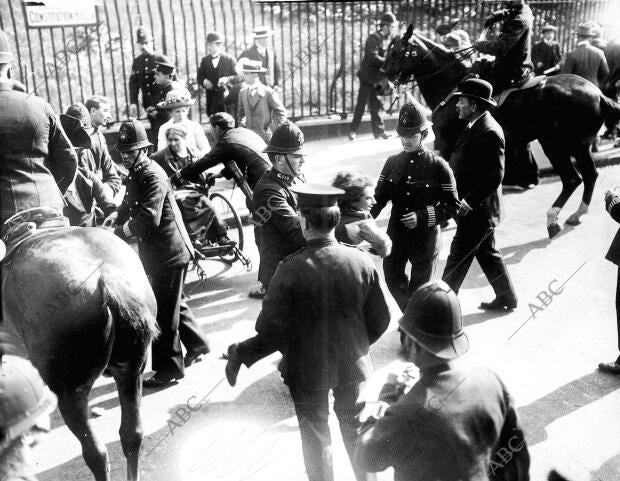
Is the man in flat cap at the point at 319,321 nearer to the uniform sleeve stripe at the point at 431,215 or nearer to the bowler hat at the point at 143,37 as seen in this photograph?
the uniform sleeve stripe at the point at 431,215

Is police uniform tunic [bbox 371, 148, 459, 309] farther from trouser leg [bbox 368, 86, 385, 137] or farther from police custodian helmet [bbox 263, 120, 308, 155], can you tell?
trouser leg [bbox 368, 86, 385, 137]

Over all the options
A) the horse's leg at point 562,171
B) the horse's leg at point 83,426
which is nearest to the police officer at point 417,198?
the horse's leg at point 83,426

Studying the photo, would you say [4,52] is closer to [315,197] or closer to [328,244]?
[315,197]

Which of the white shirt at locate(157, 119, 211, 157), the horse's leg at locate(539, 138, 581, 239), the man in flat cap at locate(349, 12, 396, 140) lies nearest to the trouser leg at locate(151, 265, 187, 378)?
the white shirt at locate(157, 119, 211, 157)

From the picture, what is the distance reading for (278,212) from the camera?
513 centimetres

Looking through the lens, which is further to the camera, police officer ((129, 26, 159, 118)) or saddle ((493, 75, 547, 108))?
police officer ((129, 26, 159, 118))

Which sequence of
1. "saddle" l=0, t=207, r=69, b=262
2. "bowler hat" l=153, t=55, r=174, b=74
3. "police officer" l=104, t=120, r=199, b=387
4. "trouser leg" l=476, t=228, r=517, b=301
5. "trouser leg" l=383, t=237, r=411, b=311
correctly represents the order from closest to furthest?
"saddle" l=0, t=207, r=69, b=262 < "police officer" l=104, t=120, r=199, b=387 < "trouser leg" l=383, t=237, r=411, b=311 < "trouser leg" l=476, t=228, r=517, b=301 < "bowler hat" l=153, t=55, r=174, b=74

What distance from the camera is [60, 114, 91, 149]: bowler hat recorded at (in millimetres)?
7004

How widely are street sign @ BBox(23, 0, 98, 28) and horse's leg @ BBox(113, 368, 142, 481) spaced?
26.3 feet

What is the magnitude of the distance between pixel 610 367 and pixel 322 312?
2879 millimetres

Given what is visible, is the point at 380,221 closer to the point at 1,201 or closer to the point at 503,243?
the point at 503,243

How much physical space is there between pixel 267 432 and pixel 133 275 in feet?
4.78

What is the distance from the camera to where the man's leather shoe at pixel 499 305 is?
6672 mm

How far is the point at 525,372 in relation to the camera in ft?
18.4
